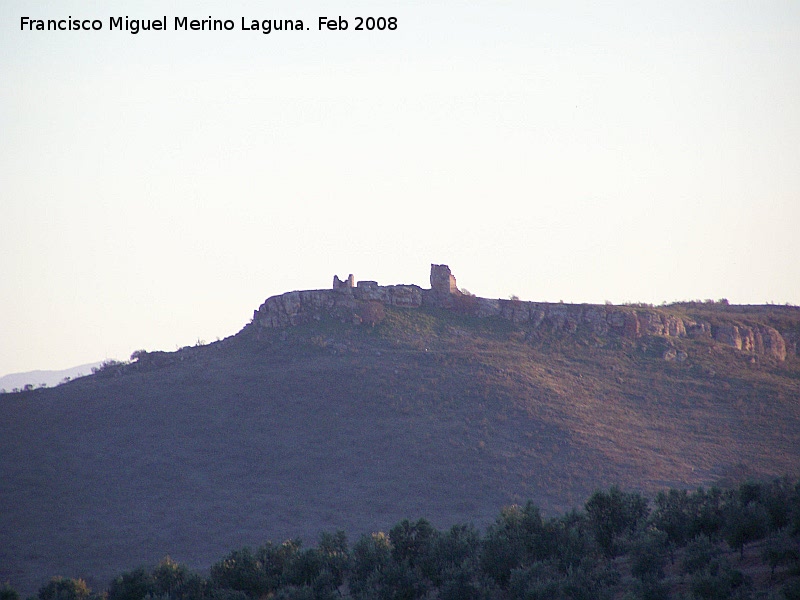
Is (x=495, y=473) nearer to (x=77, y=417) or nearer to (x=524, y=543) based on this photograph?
(x=524, y=543)

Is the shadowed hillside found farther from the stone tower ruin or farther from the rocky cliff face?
the stone tower ruin

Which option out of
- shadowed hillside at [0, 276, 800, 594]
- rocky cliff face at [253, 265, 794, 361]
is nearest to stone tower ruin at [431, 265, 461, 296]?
rocky cliff face at [253, 265, 794, 361]

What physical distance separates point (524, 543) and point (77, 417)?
41.4 metres

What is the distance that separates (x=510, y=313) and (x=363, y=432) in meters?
19.0

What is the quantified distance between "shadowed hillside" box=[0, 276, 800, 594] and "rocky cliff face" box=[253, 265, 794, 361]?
46 centimetres

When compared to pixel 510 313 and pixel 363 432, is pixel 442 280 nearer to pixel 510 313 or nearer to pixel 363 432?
pixel 510 313

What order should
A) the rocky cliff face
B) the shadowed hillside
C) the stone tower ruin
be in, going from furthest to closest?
the stone tower ruin, the rocky cliff face, the shadowed hillside

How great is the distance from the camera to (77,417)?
205 ft

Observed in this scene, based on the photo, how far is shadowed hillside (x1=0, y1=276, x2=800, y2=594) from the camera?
48.6 m

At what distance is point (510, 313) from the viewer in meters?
71.9

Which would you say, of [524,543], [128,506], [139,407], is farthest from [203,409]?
[524,543]

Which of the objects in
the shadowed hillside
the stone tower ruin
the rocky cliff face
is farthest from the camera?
the stone tower ruin

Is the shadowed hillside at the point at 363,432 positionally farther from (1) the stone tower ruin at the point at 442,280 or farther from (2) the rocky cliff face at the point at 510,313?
(1) the stone tower ruin at the point at 442,280

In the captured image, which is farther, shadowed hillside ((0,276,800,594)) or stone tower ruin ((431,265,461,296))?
stone tower ruin ((431,265,461,296))
